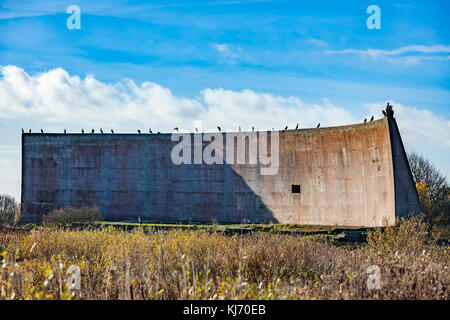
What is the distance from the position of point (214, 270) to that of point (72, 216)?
1459 centimetres

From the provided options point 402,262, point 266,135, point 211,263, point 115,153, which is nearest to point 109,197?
point 115,153

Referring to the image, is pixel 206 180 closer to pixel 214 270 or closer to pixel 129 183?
A: pixel 129 183

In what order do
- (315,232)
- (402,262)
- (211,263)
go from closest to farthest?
1. (402,262)
2. (211,263)
3. (315,232)

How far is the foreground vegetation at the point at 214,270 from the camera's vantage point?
20.9 ft

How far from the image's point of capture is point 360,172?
66.4 ft

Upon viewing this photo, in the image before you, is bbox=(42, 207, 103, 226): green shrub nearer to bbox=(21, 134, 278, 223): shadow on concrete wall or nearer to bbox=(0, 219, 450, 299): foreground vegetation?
bbox=(21, 134, 278, 223): shadow on concrete wall

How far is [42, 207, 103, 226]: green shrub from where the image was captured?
20922mm

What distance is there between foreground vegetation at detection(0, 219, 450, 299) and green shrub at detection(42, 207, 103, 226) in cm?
813

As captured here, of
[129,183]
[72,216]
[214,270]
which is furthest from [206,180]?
[214,270]

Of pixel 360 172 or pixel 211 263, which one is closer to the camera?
pixel 211 263

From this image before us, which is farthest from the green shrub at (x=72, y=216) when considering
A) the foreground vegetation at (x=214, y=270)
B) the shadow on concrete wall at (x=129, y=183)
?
the foreground vegetation at (x=214, y=270)

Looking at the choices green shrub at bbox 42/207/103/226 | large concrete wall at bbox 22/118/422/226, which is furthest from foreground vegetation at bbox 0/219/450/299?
large concrete wall at bbox 22/118/422/226
